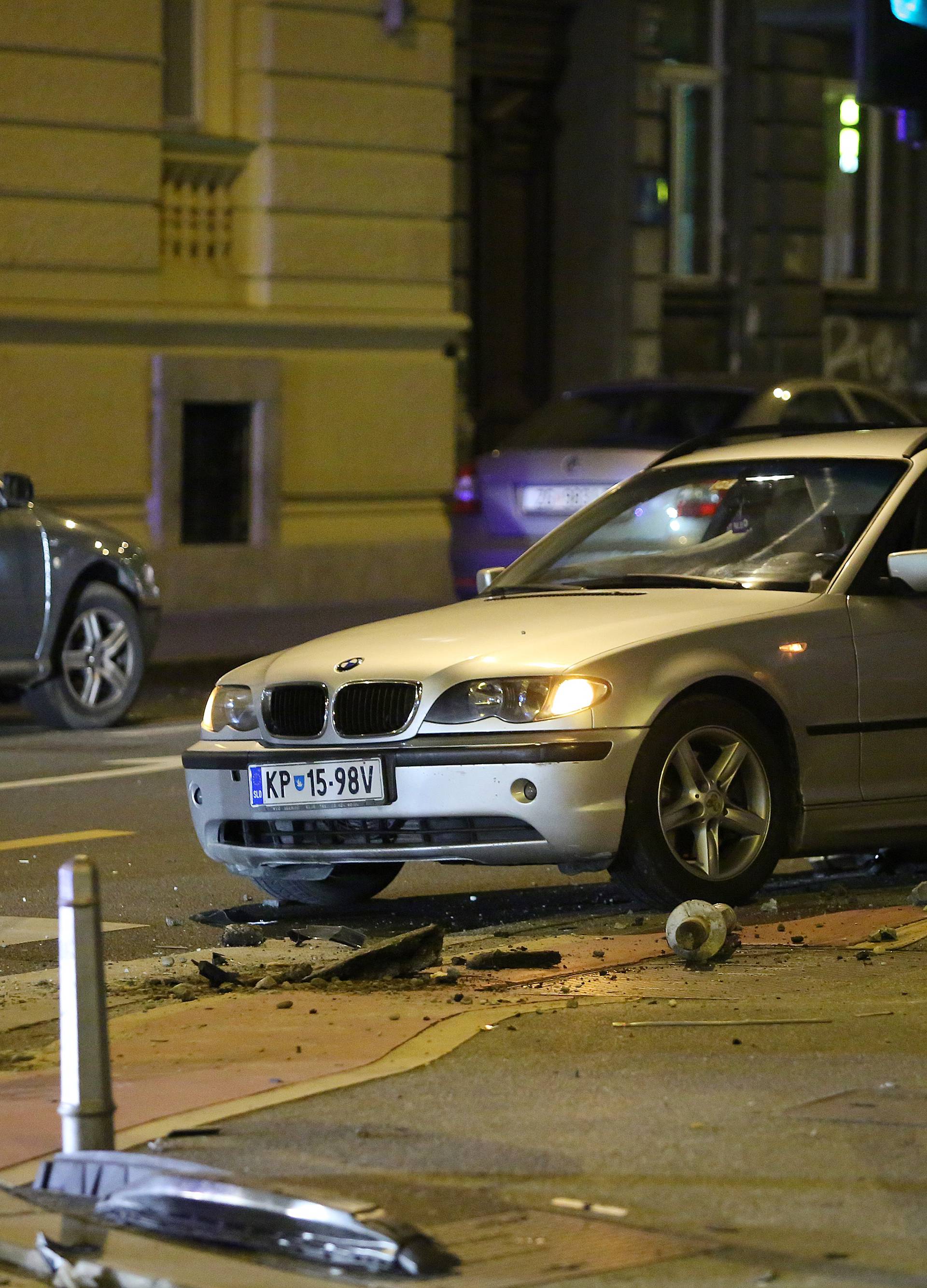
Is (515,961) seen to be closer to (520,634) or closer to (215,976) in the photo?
(215,976)

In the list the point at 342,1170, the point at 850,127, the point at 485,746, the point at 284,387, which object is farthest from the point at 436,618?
the point at 850,127

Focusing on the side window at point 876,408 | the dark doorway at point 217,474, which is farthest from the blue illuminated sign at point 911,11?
the dark doorway at point 217,474

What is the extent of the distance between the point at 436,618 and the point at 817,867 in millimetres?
A: 1770

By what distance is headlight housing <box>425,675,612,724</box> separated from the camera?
7438 millimetres

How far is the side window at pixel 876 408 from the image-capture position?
17.8m

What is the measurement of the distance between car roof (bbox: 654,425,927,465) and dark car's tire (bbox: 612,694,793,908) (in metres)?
1.24

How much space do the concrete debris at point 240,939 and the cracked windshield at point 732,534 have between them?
1.69m

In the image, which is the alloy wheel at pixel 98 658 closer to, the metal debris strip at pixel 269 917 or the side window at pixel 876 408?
the metal debris strip at pixel 269 917

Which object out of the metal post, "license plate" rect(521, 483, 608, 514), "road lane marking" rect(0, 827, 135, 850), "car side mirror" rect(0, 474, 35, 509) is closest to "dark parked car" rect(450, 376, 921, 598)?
"license plate" rect(521, 483, 608, 514)

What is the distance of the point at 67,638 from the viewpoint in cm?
1347

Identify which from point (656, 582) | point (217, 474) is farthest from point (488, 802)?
point (217, 474)

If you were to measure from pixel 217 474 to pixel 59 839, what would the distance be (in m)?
11.3

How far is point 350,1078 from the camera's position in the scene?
18.7 ft

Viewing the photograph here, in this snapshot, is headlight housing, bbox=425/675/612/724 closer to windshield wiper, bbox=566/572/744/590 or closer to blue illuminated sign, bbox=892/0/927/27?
windshield wiper, bbox=566/572/744/590
